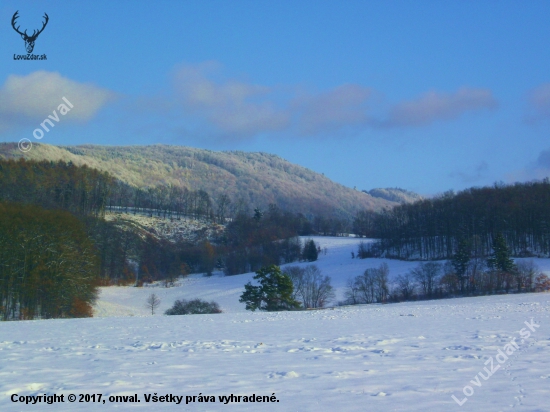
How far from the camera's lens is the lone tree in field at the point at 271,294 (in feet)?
141

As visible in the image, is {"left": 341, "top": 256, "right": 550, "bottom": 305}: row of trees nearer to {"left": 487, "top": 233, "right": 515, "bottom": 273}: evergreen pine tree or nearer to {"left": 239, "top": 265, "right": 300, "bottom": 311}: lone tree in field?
{"left": 487, "top": 233, "right": 515, "bottom": 273}: evergreen pine tree

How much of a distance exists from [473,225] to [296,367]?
102954 mm

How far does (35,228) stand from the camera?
42969 millimetres

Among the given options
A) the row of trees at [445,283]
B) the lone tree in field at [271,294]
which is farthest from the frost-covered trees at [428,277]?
the lone tree in field at [271,294]

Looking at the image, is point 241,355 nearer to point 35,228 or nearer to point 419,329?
point 419,329

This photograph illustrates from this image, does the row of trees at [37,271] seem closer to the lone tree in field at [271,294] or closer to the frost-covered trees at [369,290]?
the lone tree in field at [271,294]

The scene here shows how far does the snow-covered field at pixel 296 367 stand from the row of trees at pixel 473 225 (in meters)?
72.8

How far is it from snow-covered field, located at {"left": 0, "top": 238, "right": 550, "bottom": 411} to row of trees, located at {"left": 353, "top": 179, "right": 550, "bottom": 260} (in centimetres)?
7284

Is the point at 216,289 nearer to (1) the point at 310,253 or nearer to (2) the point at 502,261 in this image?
(1) the point at 310,253

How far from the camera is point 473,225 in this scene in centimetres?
10475

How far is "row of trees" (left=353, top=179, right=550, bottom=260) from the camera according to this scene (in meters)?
92.8

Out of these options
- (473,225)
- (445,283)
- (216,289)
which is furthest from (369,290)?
(473,225)

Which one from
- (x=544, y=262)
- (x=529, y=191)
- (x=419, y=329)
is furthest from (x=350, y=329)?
(x=529, y=191)

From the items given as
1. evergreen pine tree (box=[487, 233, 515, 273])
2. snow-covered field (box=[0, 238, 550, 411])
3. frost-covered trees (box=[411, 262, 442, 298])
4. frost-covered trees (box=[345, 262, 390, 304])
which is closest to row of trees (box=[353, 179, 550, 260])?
frost-covered trees (box=[411, 262, 442, 298])
